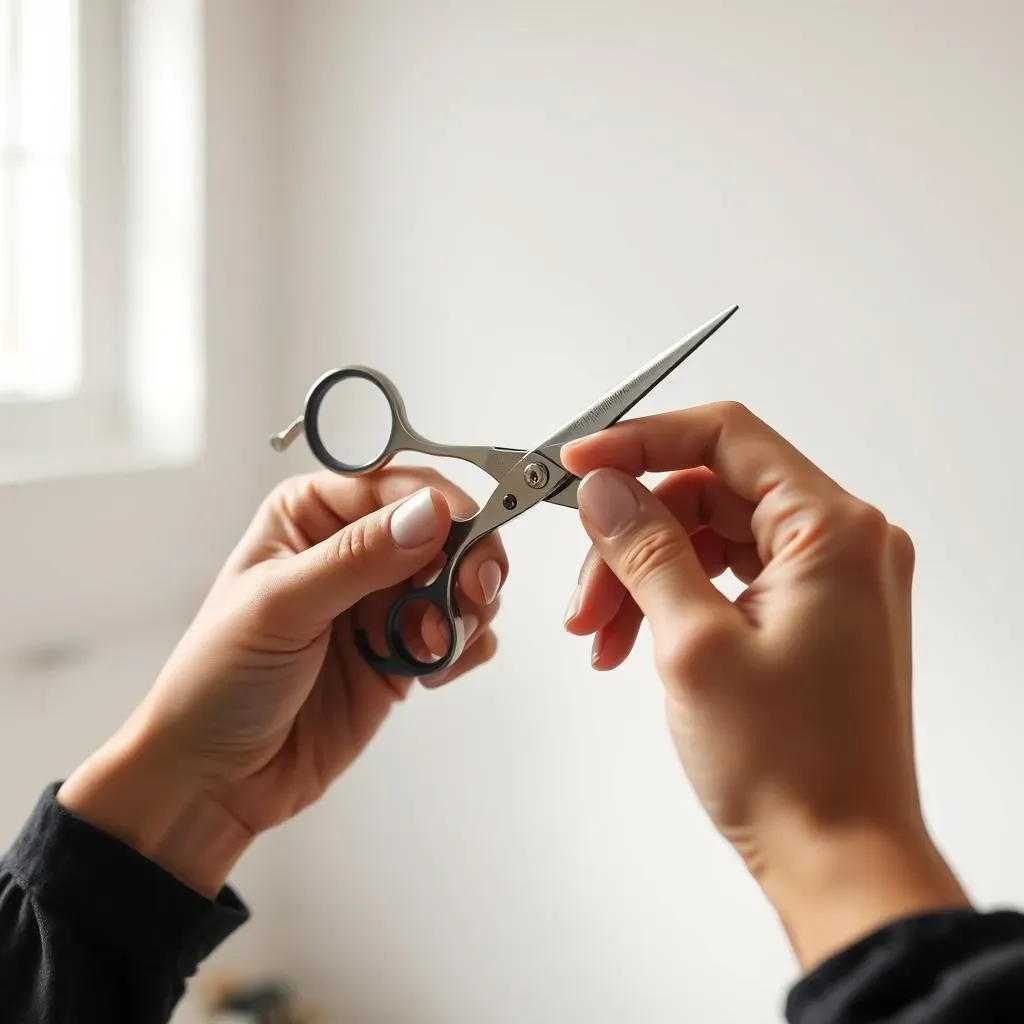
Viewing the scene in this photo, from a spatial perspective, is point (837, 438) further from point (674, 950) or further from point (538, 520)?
point (674, 950)

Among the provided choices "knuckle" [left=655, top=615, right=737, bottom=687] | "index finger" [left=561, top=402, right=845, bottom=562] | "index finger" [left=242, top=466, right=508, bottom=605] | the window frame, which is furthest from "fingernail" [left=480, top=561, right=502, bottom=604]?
the window frame

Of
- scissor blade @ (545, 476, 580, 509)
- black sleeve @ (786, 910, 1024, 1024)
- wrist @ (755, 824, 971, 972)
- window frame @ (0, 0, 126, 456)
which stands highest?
window frame @ (0, 0, 126, 456)

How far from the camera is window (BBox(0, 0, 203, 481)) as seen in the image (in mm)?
1377

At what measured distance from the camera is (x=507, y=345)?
131 centimetres

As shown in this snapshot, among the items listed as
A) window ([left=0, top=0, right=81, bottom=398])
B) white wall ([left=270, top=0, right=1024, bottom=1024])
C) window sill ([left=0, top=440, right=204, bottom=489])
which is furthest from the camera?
window ([left=0, top=0, right=81, bottom=398])

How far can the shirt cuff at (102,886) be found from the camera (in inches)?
32.3

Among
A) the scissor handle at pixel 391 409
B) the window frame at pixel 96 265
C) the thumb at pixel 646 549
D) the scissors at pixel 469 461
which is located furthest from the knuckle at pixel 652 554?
the window frame at pixel 96 265

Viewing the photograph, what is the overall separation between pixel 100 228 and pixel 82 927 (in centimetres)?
88

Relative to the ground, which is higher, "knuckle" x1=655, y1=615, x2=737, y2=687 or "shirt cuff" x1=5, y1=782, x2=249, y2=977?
"shirt cuff" x1=5, y1=782, x2=249, y2=977

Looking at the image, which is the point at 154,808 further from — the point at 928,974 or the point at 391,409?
the point at 928,974

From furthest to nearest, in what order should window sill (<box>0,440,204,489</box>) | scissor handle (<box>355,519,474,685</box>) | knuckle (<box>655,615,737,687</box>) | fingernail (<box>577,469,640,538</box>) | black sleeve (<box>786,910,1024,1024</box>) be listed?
window sill (<box>0,440,204,489</box>), scissor handle (<box>355,519,474,685</box>), fingernail (<box>577,469,640,538</box>), knuckle (<box>655,615,737,687</box>), black sleeve (<box>786,910,1024,1024</box>)

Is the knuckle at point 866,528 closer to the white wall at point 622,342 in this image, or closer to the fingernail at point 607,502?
the fingernail at point 607,502

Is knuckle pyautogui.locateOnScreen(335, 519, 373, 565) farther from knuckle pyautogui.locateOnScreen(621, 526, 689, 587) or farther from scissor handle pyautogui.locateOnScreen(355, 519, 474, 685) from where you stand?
knuckle pyautogui.locateOnScreen(621, 526, 689, 587)

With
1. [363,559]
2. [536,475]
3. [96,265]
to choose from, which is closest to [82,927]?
[363,559]
